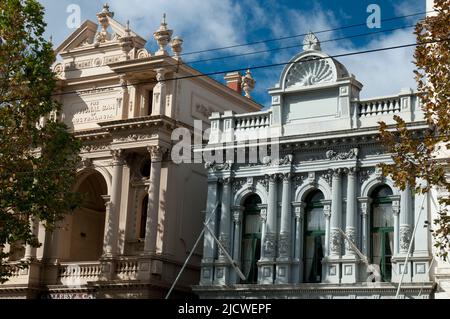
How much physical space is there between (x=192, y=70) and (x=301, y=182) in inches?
335

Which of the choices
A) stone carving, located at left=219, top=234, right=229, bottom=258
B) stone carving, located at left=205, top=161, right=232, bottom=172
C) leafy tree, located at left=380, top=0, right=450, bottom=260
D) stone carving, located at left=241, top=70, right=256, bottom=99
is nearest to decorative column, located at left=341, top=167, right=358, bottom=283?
stone carving, located at left=219, top=234, right=229, bottom=258

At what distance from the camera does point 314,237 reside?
116ft

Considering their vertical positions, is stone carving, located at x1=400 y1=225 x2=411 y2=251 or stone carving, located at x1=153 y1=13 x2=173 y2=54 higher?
stone carving, located at x1=153 y1=13 x2=173 y2=54

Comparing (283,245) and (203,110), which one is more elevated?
(203,110)

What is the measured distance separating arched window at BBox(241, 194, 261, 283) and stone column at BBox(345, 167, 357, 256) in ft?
13.4

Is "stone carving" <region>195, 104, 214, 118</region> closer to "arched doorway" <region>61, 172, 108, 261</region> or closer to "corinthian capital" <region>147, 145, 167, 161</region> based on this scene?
"corinthian capital" <region>147, 145, 167, 161</region>

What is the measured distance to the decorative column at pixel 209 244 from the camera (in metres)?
36.6

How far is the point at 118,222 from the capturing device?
1578 inches

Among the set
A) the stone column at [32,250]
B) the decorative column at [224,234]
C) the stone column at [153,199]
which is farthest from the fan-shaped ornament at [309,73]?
the stone column at [32,250]

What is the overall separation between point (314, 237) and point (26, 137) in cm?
1163

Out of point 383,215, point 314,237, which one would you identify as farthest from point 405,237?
point 314,237

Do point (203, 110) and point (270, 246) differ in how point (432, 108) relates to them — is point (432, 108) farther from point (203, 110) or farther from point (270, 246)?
point (203, 110)

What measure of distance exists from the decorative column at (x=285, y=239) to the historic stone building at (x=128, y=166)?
215 inches

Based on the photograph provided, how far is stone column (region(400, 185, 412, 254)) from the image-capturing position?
3256cm
